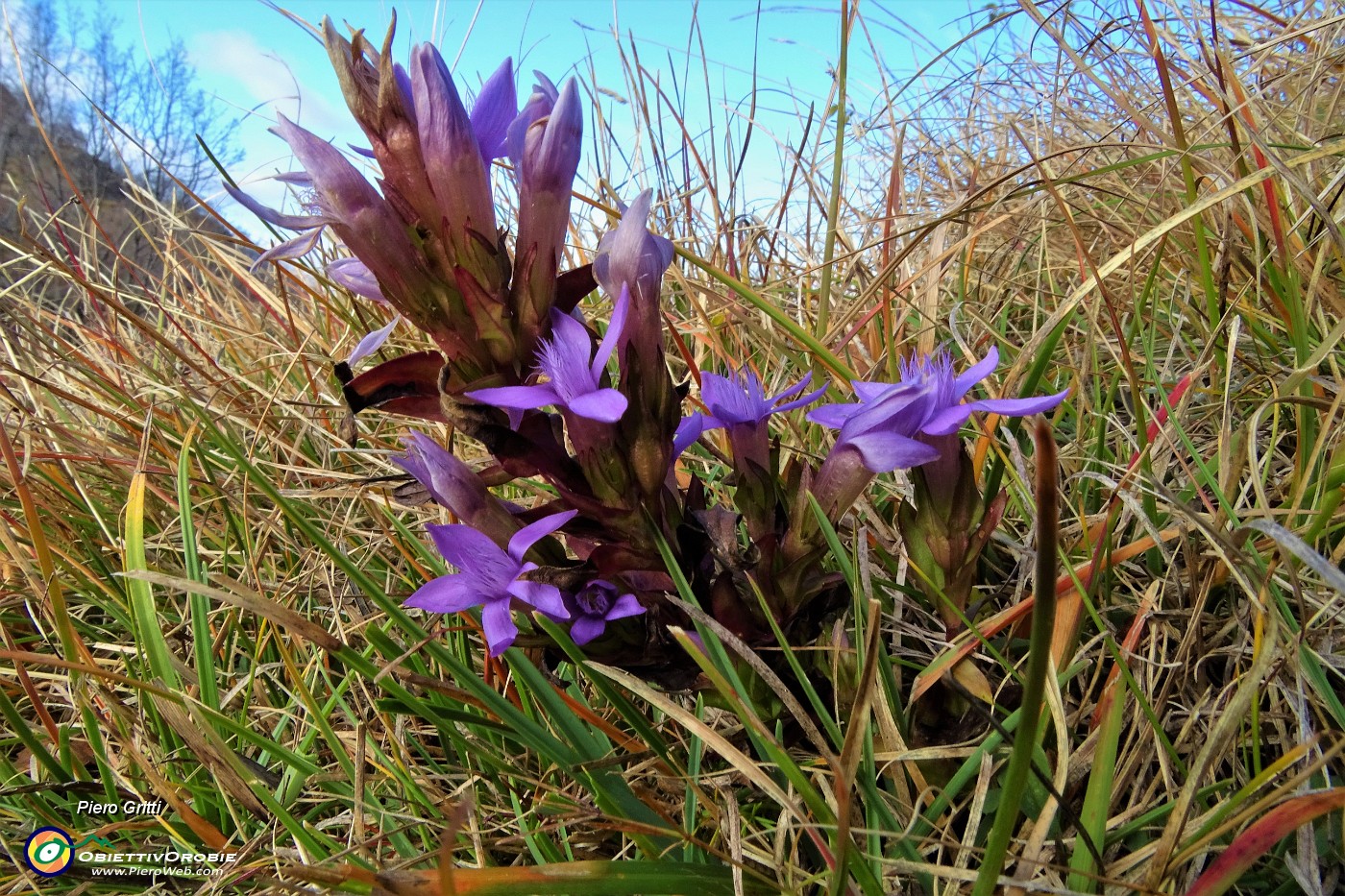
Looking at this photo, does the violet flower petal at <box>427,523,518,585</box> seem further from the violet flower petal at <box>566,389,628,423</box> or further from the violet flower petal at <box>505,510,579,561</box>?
the violet flower petal at <box>566,389,628,423</box>

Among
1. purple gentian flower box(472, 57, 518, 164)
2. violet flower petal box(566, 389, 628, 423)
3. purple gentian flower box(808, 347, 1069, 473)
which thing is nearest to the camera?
violet flower petal box(566, 389, 628, 423)

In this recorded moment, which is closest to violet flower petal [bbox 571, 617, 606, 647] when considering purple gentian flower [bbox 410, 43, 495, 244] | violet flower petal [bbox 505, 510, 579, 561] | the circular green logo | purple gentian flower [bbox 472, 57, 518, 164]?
violet flower petal [bbox 505, 510, 579, 561]

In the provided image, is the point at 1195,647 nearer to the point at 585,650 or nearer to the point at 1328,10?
the point at 585,650

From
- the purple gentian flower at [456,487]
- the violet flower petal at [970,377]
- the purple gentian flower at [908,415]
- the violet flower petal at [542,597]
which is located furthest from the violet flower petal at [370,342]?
the violet flower petal at [970,377]

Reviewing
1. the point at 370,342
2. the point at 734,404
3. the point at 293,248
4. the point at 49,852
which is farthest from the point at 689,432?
the point at 49,852

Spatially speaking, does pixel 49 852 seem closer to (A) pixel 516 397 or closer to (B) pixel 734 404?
(A) pixel 516 397

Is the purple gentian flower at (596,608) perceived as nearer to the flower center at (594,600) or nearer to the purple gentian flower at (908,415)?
the flower center at (594,600)

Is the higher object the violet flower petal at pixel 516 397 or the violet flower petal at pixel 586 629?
the violet flower petal at pixel 516 397

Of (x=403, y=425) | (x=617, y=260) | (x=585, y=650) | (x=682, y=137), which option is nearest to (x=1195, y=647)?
(x=585, y=650)
